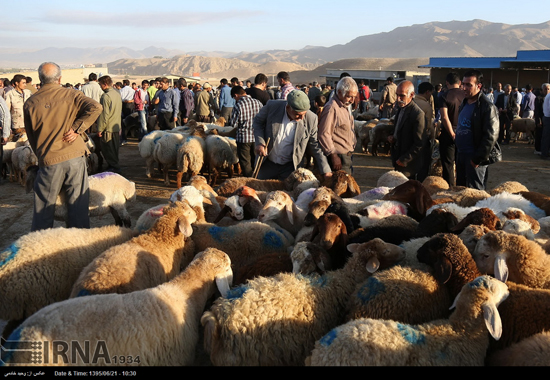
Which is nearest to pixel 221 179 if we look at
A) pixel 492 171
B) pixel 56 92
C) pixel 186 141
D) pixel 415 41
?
pixel 186 141

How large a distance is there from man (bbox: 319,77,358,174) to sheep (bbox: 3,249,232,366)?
143 inches

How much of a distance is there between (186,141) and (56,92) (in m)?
4.77

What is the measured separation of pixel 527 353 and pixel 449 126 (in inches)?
197

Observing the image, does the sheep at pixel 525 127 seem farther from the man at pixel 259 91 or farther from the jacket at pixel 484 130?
the jacket at pixel 484 130

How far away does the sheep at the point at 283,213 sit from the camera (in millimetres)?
4695

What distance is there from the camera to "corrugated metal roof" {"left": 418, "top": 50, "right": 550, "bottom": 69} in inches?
1123

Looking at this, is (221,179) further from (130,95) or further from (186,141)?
(130,95)

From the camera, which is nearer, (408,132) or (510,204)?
(510,204)

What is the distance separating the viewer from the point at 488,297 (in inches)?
101

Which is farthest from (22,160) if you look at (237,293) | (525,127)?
(525,127)

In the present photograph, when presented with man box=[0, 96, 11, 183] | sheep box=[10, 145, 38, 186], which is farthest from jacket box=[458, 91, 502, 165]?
man box=[0, 96, 11, 183]

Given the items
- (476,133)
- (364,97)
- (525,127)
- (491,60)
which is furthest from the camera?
(491,60)

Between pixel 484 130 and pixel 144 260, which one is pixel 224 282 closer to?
pixel 144 260

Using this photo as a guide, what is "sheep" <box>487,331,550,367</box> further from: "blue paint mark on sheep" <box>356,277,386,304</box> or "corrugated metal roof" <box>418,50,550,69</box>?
"corrugated metal roof" <box>418,50,550,69</box>
